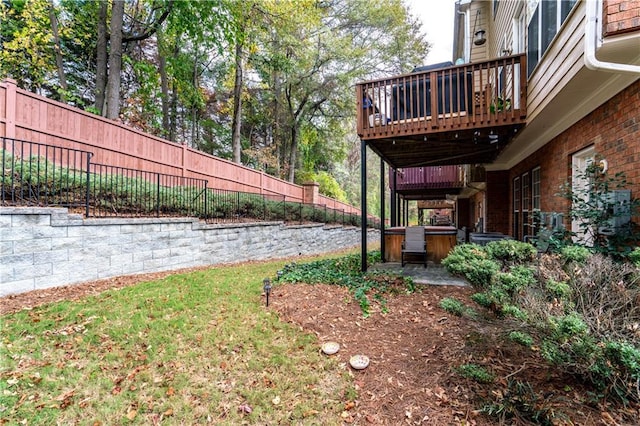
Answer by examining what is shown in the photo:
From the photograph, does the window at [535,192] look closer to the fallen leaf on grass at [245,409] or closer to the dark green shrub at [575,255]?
the dark green shrub at [575,255]

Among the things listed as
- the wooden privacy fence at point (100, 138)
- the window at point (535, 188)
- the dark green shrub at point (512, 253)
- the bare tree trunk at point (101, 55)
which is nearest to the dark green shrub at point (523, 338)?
the dark green shrub at point (512, 253)

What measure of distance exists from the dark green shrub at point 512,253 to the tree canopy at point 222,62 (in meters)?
10.0

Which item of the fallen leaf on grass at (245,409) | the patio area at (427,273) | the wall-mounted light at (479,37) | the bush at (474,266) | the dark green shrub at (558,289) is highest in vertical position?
the wall-mounted light at (479,37)

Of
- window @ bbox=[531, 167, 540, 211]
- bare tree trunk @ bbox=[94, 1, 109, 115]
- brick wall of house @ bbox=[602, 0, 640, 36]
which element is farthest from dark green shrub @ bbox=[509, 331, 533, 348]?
bare tree trunk @ bbox=[94, 1, 109, 115]

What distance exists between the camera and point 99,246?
502 cm

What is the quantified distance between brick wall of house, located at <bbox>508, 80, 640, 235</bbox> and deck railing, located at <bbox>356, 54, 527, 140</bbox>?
89 cm

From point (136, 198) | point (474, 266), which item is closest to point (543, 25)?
point (474, 266)

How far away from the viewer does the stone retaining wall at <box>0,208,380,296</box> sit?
400 cm

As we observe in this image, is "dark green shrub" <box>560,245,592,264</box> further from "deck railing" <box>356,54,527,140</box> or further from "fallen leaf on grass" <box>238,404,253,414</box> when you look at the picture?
"fallen leaf on grass" <box>238,404,253,414</box>

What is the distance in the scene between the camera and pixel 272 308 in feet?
13.5

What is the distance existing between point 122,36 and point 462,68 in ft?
32.5

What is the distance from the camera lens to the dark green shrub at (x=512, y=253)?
119 inches

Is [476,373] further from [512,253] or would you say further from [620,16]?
[620,16]

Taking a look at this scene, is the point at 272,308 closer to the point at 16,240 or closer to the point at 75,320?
the point at 75,320
